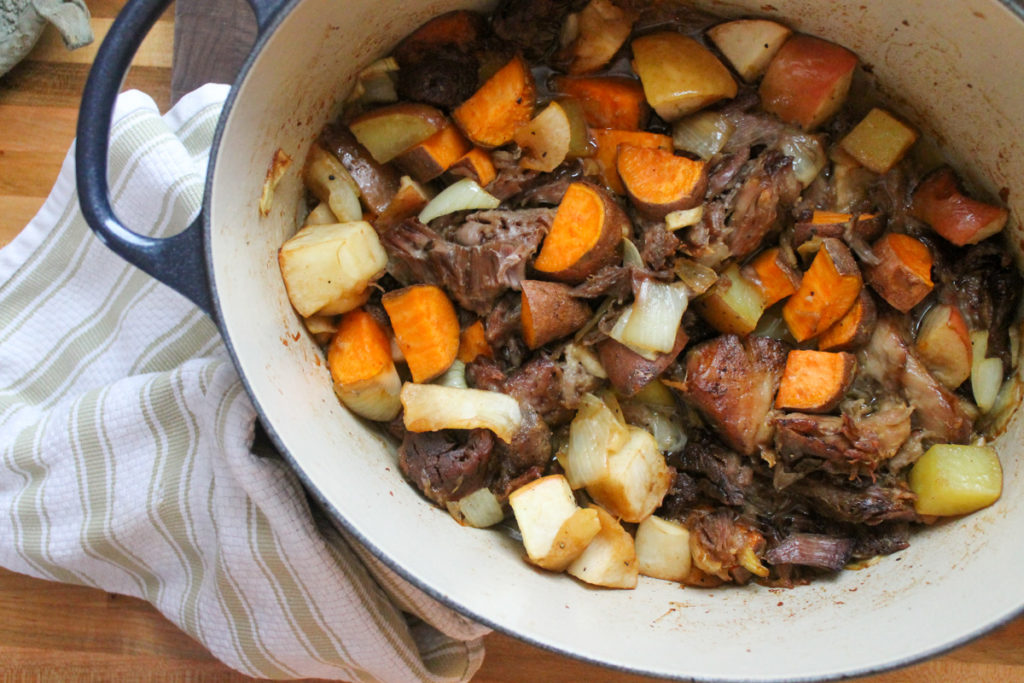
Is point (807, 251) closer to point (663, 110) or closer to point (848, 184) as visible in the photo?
point (848, 184)

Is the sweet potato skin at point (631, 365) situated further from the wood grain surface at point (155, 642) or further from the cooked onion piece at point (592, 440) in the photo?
the wood grain surface at point (155, 642)

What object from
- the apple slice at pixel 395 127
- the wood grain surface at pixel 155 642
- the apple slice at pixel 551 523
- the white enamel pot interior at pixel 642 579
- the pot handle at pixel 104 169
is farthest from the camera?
the wood grain surface at pixel 155 642

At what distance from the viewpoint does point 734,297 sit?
1773 mm

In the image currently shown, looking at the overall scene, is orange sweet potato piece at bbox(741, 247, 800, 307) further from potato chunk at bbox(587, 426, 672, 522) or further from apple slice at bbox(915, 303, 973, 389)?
potato chunk at bbox(587, 426, 672, 522)

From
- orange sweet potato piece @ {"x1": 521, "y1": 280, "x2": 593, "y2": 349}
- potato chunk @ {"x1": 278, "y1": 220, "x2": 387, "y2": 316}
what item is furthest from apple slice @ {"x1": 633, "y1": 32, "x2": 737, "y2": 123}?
potato chunk @ {"x1": 278, "y1": 220, "x2": 387, "y2": 316}

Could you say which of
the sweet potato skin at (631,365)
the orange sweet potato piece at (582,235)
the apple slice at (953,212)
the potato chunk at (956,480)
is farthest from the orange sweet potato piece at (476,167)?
the potato chunk at (956,480)

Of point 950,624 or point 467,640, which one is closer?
point 950,624

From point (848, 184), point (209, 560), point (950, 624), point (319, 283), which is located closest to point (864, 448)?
point (950, 624)

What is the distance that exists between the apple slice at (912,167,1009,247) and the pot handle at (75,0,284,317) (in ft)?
4.65

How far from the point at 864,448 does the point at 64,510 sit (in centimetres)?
187

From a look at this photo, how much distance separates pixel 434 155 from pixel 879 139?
997 millimetres

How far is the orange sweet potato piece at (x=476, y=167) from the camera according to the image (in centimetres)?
179

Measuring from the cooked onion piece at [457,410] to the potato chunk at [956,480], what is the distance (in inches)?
34.9

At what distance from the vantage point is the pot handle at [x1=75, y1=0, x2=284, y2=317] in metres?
1.33
